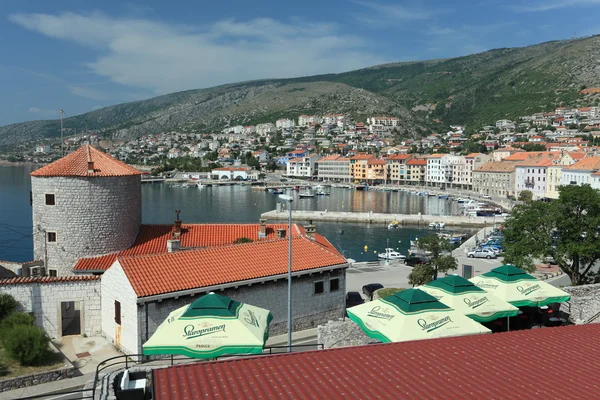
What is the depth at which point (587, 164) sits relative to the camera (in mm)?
80438

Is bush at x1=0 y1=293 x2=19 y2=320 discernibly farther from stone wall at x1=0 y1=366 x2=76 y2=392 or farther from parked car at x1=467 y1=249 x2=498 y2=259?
parked car at x1=467 y1=249 x2=498 y2=259

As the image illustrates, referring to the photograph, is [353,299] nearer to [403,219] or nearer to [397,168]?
[403,219]

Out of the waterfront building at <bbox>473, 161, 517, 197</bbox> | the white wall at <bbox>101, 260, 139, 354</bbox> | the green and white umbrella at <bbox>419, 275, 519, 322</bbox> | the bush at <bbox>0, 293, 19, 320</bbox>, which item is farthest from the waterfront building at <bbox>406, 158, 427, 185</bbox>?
the bush at <bbox>0, 293, 19, 320</bbox>

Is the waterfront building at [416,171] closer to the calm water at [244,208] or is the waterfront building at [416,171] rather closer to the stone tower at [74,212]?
the calm water at [244,208]

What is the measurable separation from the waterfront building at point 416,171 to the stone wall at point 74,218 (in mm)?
115700

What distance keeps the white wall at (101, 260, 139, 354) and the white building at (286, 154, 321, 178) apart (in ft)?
450

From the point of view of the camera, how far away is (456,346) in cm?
832

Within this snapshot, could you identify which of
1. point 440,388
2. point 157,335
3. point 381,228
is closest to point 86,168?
point 157,335

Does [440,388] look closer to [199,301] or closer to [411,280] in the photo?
[199,301]

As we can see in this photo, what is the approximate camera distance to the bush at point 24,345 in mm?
12312

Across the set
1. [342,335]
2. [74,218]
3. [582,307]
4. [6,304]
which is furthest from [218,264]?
[582,307]

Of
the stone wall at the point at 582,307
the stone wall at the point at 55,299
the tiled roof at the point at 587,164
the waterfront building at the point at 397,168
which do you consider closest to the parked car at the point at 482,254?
the stone wall at the point at 582,307

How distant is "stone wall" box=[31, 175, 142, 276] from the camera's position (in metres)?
18.1

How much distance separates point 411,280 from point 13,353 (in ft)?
52.7
